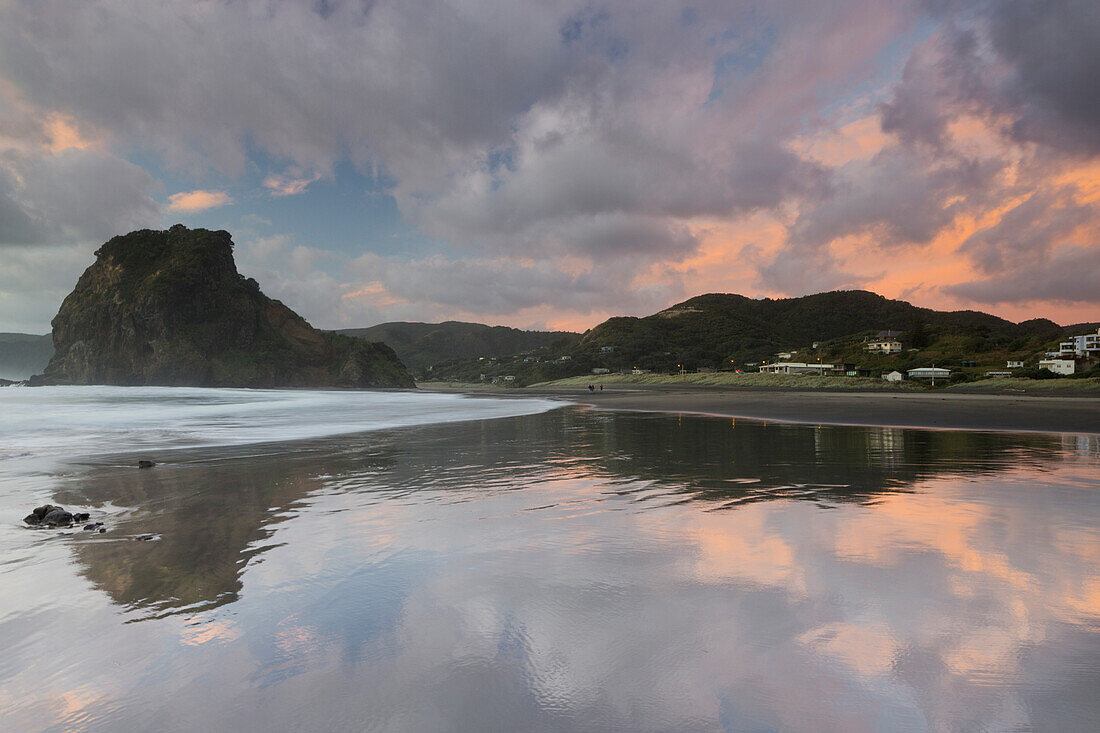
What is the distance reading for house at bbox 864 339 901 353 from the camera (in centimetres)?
11244

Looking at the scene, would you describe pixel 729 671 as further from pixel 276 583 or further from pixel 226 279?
pixel 226 279

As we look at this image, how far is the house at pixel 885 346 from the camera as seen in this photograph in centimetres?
11244

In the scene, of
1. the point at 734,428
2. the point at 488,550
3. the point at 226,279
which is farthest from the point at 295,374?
the point at 488,550

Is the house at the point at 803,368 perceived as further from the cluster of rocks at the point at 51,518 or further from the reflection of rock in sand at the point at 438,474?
the cluster of rocks at the point at 51,518

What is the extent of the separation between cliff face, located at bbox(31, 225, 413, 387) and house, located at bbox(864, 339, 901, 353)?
124053 mm

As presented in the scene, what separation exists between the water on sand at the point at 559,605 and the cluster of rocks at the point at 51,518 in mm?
344

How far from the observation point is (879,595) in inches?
178

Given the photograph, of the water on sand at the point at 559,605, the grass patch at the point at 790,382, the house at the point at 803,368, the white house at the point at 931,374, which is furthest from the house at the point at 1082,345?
the water on sand at the point at 559,605

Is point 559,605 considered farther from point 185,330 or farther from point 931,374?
point 185,330

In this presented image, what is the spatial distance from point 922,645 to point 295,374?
154 meters

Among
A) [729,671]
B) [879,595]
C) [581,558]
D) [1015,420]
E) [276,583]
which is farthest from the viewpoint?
[1015,420]

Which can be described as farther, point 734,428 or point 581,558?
point 734,428

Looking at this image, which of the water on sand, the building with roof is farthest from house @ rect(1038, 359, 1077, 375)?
the water on sand

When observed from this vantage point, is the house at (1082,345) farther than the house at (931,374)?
Yes
